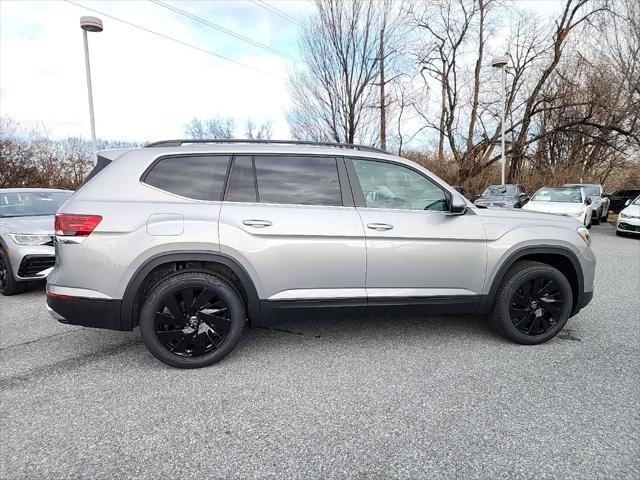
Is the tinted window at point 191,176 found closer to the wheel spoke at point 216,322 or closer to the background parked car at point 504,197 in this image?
the wheel spoke at point 216,322

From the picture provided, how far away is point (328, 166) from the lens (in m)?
3.21

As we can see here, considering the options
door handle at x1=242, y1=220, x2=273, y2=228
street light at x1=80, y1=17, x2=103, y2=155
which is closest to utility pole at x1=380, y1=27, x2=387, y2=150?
street light at x1=80, y1=17, x2=103, y2=155

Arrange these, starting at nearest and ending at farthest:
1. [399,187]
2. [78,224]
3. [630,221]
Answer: [78,224]
[399,187]
[630,221]

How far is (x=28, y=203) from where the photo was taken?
20.0 feet

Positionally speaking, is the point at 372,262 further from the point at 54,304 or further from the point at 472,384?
the point at 54,304

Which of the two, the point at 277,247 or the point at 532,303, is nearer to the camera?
the point at 277,247

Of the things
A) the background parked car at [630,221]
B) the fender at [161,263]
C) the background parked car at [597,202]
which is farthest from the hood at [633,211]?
the fender at [161,263]

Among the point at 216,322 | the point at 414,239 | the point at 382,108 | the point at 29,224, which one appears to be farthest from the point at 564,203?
the point at 29,224

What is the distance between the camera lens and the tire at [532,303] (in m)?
3.33

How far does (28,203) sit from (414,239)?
648 cm

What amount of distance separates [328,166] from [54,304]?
246 cm

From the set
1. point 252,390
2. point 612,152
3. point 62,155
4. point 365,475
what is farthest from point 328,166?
point 612,152

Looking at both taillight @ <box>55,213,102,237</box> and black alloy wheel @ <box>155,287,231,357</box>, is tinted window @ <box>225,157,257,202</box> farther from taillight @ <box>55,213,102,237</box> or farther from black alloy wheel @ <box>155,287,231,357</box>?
taillight @ <box>55,213,102,237</box>

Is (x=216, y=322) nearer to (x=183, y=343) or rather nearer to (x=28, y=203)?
(x=183, y=343)
